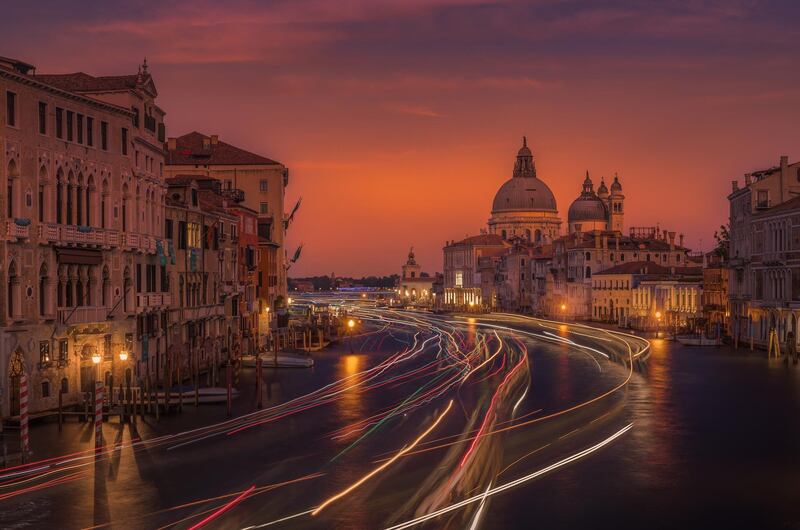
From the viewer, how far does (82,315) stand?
1512 inches

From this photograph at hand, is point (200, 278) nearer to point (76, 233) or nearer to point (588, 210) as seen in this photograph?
point (76, 233)

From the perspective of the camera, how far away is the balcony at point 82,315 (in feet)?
123

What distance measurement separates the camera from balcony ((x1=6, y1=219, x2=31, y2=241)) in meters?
34.2

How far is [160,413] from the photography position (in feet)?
127

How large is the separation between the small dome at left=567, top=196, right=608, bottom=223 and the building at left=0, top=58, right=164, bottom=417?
476 feet

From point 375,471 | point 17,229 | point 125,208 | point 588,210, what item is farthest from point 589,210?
point 375,471

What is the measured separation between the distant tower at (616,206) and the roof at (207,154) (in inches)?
4504

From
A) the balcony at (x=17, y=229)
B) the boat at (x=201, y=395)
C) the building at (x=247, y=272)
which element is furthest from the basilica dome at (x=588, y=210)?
the balcony at (x=17, y=229)

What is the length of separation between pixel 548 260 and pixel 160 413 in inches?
4363

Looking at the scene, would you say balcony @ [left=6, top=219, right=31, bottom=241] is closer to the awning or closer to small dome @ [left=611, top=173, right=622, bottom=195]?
the awning

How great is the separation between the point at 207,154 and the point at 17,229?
4824cm

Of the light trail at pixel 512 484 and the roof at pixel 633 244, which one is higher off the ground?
the roof at pixel 633 244

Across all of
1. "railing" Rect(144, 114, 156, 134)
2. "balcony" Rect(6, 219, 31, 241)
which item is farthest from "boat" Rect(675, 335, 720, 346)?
"balcony" Rect(6, 219, 31, 241)

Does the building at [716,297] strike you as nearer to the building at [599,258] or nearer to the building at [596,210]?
the building at [599,258]
